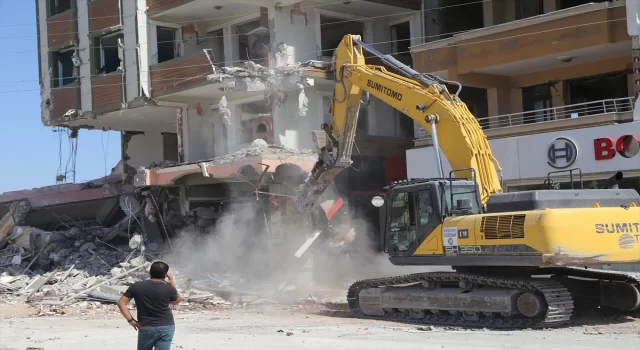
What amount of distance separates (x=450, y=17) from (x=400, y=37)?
1898 millimetres

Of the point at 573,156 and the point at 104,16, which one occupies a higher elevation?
the point at 104,16

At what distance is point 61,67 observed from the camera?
3534 centimetres

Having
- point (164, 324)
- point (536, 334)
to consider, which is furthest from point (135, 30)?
point (164, 324)

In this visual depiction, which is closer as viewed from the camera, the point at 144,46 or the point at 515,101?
the point at 515,101

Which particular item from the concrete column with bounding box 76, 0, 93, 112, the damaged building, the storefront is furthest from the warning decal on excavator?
the concrete column with bounding box 76, 0, 93, 112

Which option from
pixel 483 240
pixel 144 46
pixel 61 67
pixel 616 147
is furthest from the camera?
pixel 61 67

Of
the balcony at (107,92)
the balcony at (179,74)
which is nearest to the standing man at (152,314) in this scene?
the balcony at (179,74)

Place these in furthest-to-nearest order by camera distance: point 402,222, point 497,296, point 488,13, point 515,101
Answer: point 488,13 → point 515,101 → point 402,222 → point 497,296

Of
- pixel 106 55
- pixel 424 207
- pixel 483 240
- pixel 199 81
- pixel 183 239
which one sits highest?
pixel 106 55

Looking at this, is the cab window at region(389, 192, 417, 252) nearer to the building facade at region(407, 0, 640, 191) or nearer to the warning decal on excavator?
the warning decal on excavator

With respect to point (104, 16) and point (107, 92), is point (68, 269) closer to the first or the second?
point (107, 92)

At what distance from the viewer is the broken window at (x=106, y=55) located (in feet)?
109

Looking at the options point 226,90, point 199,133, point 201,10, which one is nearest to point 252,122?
point 226,90

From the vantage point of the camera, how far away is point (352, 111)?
1956 centimetres
